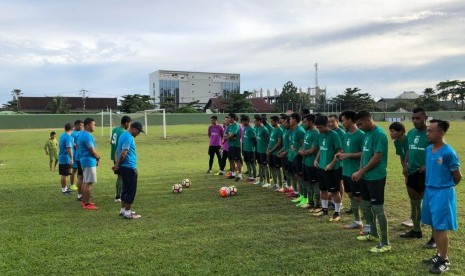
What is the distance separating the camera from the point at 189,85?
11962 cm

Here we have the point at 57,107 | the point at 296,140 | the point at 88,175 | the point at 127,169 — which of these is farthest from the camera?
the point at 57,107

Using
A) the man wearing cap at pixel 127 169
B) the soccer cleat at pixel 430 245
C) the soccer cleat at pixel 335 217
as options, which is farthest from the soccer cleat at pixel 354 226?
the man wearing cap at pixel 127 169

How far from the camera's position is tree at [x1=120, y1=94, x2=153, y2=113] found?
76156 millimetres

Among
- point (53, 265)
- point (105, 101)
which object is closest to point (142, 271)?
point (53, 265)

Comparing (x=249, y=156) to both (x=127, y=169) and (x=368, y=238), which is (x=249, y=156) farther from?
(x=368, y=238)

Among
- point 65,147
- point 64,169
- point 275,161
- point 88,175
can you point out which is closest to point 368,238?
point 275,161

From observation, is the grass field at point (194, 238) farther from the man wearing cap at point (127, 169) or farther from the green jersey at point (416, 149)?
the green jersey at point (416, 149)

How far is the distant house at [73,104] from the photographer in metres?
83.8

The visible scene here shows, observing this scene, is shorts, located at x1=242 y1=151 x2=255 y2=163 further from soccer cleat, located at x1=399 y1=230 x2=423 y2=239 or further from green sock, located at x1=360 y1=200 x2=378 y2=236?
soccer cleat, located at x1=399 y1=230 x2=423 y2=239

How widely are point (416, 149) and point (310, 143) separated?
2.59 meters

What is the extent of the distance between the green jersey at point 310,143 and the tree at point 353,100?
3192 inches

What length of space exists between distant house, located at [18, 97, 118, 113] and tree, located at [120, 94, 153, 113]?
1187 centimetres

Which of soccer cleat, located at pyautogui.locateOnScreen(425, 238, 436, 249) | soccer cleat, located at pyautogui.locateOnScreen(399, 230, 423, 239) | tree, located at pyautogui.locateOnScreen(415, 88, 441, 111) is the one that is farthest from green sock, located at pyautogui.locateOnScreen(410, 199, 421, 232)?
tree, located at pyautogui.locateOnScreen(415, 88, 441, 111)

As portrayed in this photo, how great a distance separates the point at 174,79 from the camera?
119 m
